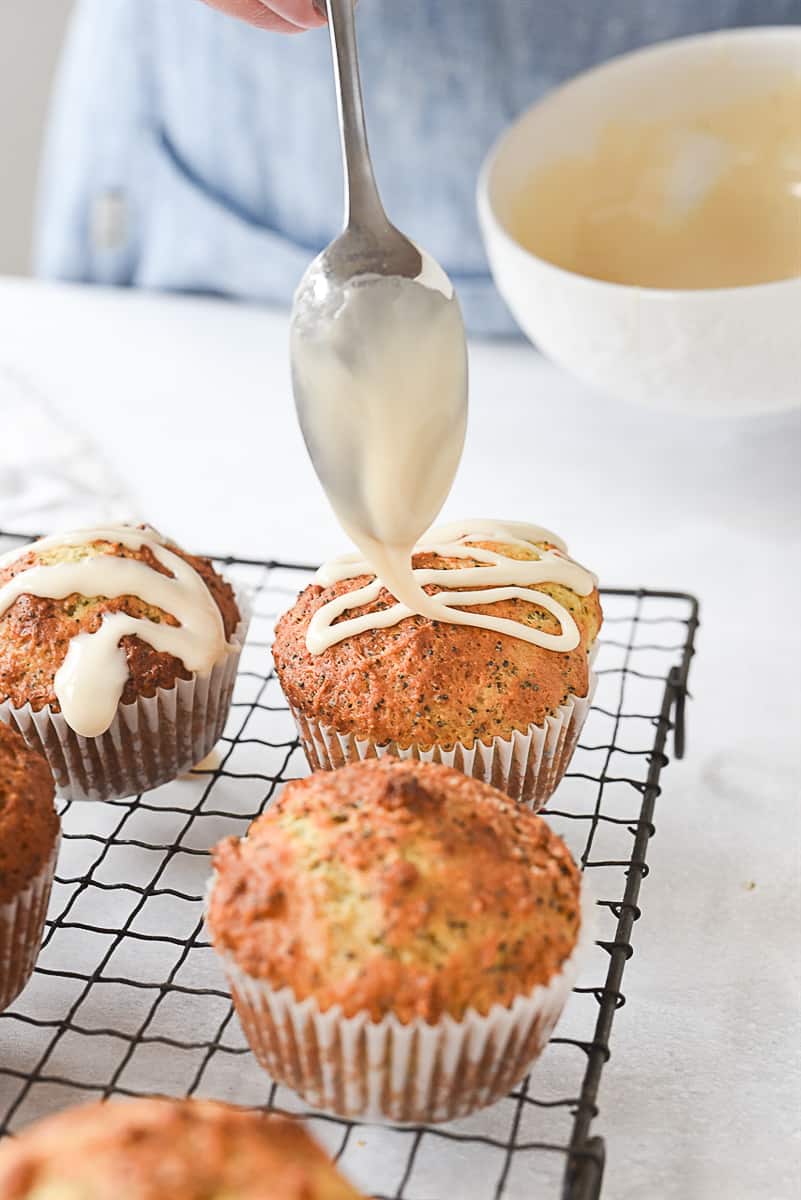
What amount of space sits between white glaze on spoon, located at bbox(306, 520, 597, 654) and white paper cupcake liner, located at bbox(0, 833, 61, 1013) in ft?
1.28

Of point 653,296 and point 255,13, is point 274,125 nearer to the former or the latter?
point 255,13

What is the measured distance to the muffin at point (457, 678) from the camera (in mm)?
1498

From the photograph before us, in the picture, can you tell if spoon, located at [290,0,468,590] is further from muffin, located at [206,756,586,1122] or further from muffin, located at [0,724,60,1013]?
muffin, located at [0,724,60,1013]

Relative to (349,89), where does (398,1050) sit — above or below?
below

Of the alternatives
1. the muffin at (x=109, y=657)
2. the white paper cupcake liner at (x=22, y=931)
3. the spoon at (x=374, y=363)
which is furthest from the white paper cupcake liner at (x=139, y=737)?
the spoon at (x=374, y=363)

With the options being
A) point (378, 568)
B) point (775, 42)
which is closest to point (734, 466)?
point (775, 42)

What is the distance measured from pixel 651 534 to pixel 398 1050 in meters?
1.27

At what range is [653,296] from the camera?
6.22 ft

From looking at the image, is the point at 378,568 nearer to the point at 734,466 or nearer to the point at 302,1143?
the point at 302,1143

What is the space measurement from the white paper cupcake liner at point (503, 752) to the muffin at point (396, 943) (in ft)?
0.73

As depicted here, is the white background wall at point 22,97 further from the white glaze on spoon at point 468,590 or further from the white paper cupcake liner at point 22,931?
the white paper cupcake liner at point 22,931

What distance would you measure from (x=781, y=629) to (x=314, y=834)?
104cm

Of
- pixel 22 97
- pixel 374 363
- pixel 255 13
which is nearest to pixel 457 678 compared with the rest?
pixel 374 363

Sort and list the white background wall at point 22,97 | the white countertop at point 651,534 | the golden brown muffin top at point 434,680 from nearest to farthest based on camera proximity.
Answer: the white countertop at point 651,534 → the golden brown muffin top at point 434,680 → the white background wall at point 22,97
